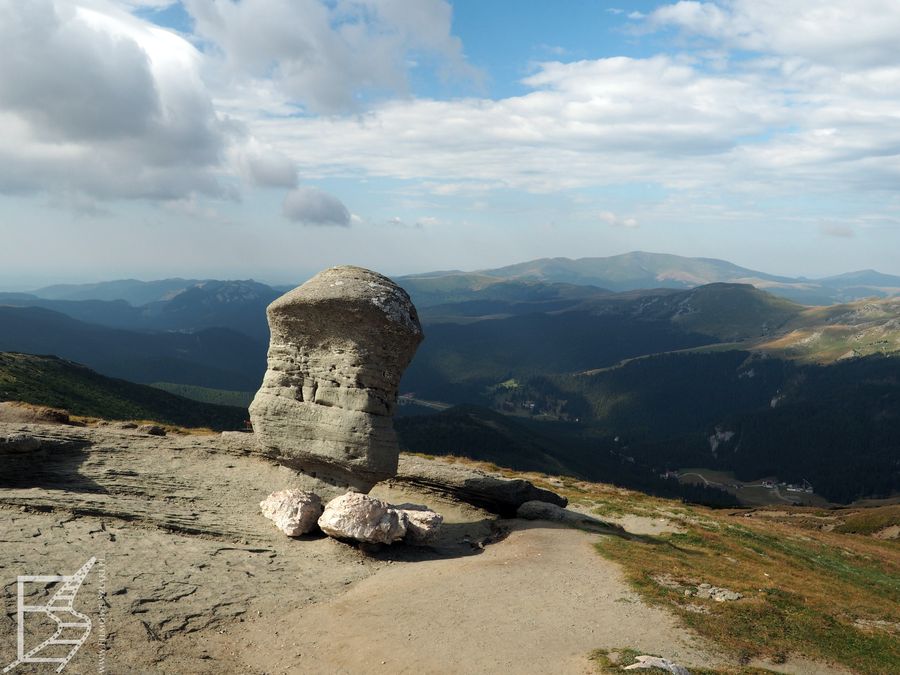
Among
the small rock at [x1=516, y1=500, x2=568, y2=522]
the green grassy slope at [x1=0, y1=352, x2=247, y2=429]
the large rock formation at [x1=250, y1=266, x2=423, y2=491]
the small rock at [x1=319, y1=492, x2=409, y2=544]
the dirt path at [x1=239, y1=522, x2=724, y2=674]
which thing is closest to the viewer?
the dirt path at [x1=239, y1=522, x2=724, y2=674]

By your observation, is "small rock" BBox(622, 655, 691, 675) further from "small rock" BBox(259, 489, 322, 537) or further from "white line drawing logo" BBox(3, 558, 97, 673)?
"small rock" BBox(259, 489, 322, 537)

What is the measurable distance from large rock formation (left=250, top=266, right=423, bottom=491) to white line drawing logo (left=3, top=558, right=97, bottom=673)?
11.7m

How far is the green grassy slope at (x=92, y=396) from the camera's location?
8738 centimetres

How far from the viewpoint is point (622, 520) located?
37594mm

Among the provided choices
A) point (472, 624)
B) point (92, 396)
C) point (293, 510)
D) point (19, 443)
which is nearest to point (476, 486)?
point (293, 510)

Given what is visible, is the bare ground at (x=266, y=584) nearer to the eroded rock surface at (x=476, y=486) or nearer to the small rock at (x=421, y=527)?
the small rock at (x=421, y=527)

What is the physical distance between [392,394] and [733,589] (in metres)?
18.1

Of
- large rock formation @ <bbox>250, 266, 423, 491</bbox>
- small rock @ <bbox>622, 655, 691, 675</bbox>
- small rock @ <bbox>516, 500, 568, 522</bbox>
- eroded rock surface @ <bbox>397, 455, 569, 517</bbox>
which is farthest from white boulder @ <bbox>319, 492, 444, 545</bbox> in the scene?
small rock @ <bbox>622, 655, 691, 675</bbox>

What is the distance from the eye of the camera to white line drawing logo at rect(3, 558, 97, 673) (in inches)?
554

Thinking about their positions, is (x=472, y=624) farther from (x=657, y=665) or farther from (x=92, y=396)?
(x=92, y=396)

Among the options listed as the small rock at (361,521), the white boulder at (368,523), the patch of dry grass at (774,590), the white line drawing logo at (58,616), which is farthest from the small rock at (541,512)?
the white line drawing logo at (58,616)

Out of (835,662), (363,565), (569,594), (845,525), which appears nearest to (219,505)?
(363,565)

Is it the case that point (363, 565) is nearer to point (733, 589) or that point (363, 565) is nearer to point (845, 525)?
point (733, 589)

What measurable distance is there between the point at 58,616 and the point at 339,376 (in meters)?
15.2
